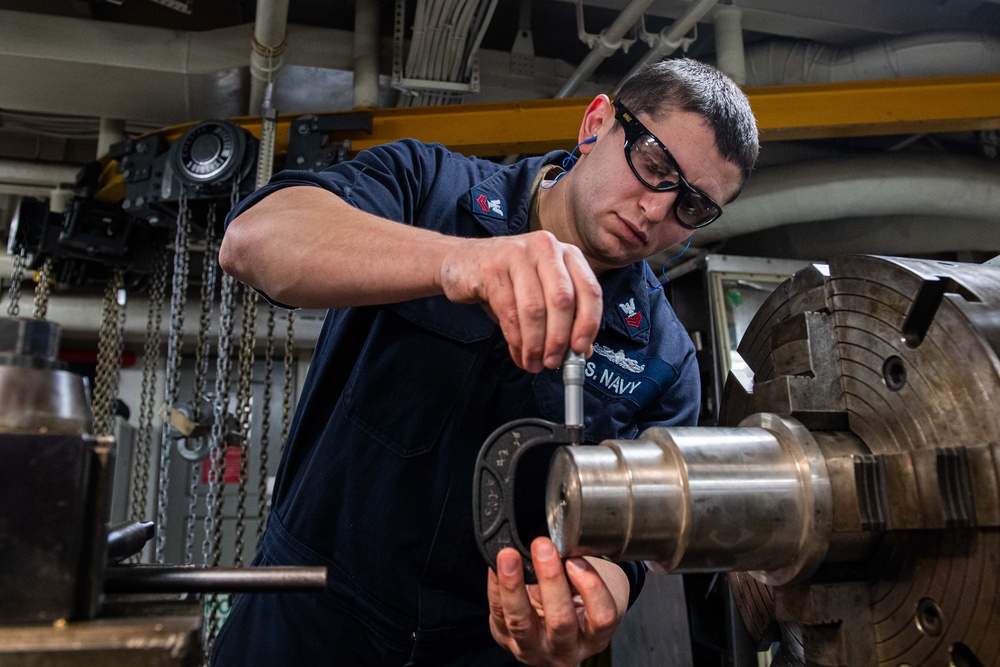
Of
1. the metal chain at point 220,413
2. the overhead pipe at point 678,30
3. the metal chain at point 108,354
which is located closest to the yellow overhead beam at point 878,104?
the overhead pipe at point 678,30

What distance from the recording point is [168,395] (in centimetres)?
278

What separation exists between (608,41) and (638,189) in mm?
1245

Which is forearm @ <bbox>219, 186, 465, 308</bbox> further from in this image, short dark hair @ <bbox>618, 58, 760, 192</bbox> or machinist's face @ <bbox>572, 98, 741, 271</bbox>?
short dark hair @ <bbox>618, 58, 760, 192</bbox>

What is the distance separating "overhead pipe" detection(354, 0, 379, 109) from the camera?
2.45 m

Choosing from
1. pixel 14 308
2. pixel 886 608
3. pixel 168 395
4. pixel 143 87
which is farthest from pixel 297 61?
pixel 886 608

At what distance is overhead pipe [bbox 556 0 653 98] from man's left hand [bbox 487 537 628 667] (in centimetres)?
174

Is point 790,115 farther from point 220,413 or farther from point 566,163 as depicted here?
point 220,413

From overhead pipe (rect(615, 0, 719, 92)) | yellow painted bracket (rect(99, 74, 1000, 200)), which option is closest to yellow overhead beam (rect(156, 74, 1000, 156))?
yellow painted bracket (rect(99, 74, 1000, 200))

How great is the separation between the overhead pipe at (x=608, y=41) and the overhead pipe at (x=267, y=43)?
3.11ft

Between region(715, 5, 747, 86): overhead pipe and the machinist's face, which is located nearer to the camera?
the machinist's face

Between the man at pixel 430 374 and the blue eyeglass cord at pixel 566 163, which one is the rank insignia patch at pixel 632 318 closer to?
the man at pixel 430 374

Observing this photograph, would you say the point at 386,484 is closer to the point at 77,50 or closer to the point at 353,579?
the point at 353,579

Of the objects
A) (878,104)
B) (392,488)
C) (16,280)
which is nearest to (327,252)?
(392,488)

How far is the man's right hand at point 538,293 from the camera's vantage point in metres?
0.72
